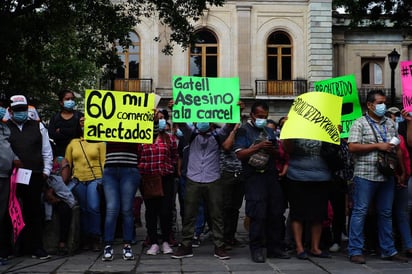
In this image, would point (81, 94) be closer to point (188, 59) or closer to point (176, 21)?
point (188, 59)

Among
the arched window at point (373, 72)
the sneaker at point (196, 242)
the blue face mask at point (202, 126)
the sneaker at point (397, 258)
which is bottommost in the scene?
the sneaker at point (196, 242)

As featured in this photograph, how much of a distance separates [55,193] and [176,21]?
29.7 ft

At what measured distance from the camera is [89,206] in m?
8.44

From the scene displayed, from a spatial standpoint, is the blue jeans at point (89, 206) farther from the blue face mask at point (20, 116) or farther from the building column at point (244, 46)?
the building column at point (244, 46)

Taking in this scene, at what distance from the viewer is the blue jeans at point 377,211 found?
24.0ft

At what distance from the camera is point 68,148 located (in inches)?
337

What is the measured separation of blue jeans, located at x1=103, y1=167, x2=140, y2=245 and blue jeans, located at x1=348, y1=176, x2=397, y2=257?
284 centimetres

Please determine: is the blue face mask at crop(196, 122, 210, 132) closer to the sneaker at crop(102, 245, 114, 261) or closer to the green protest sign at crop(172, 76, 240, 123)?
the green protest sign at crop(172, 76, 240, 123)

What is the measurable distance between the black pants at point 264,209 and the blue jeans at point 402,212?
1530 millimetres

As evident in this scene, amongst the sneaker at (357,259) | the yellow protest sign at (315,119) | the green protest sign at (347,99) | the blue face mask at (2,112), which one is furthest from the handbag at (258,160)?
the blue face mask at (2,112)

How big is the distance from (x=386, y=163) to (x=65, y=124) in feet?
15.1

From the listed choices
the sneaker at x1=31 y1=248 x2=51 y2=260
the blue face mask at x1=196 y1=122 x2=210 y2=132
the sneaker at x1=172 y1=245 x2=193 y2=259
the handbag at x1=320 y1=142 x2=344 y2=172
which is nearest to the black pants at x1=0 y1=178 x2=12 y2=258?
the sneaker at x1=31 y1=248 x2=51 y2=260

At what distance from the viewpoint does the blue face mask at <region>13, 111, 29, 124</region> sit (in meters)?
7.65

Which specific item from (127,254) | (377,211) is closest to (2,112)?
(127,254)
